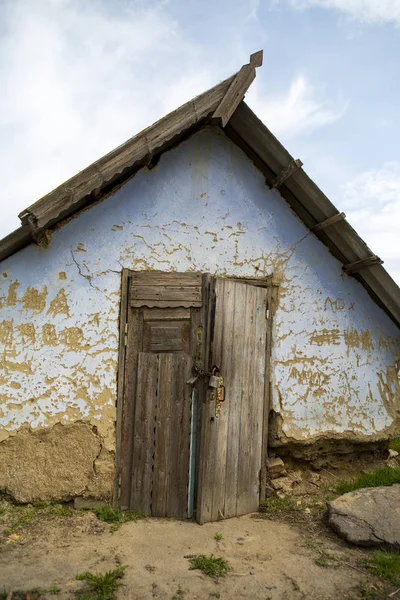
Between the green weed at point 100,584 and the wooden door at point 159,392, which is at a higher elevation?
the wooden door at point 159,392

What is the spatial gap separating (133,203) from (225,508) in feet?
10.3

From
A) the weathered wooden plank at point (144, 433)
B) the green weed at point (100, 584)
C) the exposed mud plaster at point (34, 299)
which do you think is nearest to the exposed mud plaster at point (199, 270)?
the exposed mud plaster at point (34, 299)

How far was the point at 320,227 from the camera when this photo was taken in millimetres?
5180

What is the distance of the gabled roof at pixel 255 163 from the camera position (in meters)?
4.33

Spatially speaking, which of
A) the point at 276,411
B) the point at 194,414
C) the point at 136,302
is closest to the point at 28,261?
the point at 136,302

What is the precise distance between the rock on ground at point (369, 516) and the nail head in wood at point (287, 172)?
3.21 metres

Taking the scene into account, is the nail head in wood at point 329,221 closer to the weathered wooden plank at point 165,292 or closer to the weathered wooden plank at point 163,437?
the weathered wooden plank at point 165,292

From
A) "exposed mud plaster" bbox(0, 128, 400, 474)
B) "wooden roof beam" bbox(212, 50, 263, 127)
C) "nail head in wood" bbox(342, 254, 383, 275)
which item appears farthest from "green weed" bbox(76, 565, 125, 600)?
"wooden roof beam" bbox(212, 50, 263, 127)

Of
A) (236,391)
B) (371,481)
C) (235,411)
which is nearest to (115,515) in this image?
(235,411)

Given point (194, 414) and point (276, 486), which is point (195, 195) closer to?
point (194, 414)

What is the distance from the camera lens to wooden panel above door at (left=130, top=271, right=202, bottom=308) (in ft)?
15.8

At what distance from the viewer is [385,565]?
371cm

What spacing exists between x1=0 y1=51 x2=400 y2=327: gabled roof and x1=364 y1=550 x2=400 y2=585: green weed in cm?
254

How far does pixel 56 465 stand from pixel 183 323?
180 cm
